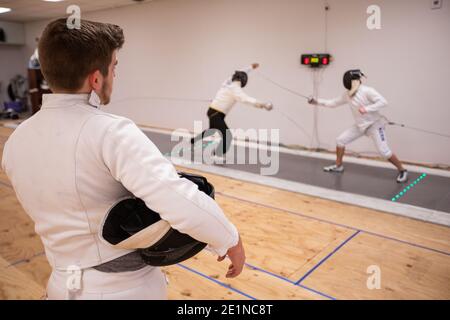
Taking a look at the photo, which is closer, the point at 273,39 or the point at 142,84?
the point at 273,39

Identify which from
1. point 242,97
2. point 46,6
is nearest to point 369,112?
point 242,97

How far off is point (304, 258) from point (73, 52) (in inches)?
82.0

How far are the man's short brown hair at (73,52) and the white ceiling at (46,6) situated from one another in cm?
724

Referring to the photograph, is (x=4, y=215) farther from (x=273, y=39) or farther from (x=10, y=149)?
(x=273, y=39)

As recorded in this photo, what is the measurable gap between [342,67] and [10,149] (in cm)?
508

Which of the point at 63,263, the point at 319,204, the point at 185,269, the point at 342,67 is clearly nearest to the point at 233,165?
the point at 319,204

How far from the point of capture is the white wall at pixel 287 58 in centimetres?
470

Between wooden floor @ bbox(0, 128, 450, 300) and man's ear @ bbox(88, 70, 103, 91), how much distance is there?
1475 mm

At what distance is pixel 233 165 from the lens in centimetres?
485

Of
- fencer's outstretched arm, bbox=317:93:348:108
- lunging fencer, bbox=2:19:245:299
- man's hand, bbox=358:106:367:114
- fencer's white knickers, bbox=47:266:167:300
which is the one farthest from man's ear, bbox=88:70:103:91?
fencer's outstretched arm, bbox=317:93:348:108

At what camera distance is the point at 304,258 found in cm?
246

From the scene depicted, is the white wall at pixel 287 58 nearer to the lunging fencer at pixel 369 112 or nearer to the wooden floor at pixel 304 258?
the lunging fencer at pixel 369 112

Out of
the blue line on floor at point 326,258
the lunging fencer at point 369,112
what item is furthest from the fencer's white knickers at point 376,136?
the blue line on floor at point 326,258

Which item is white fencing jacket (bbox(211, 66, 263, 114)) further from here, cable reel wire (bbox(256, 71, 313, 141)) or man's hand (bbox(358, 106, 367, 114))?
man's hand (bbox(358, 106, 367, 114))
